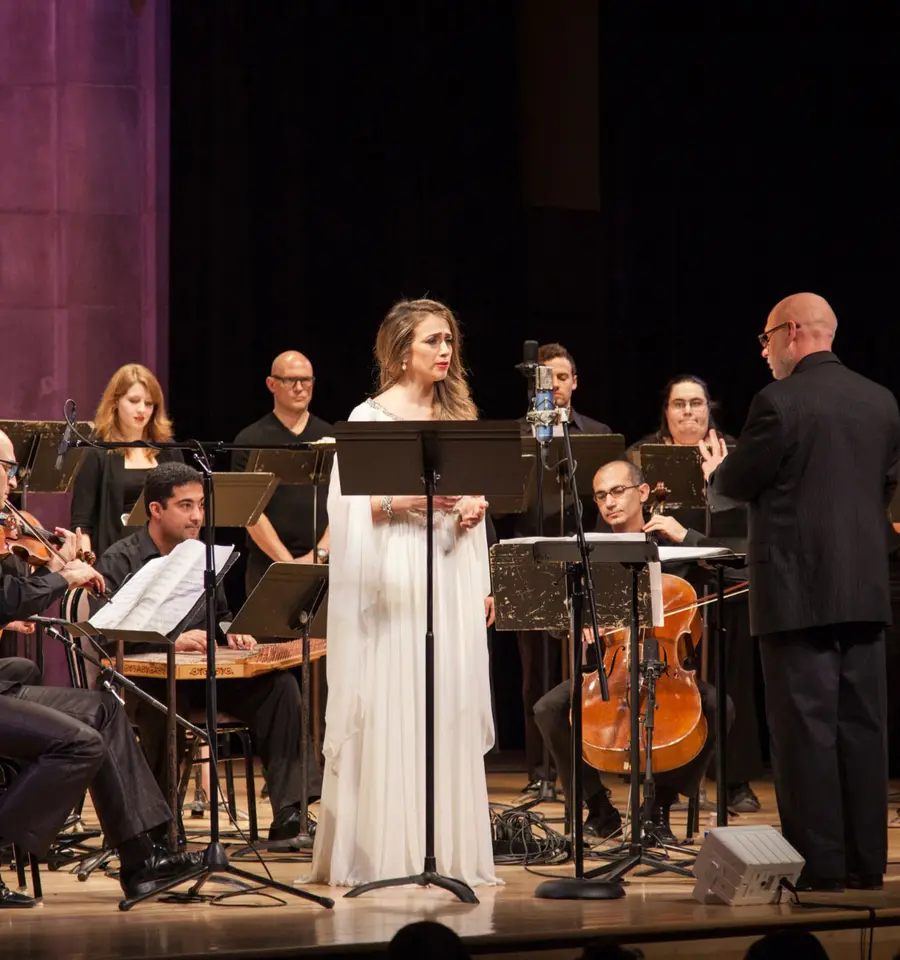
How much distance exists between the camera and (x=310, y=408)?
335 inches

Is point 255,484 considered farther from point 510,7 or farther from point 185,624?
point 510,7

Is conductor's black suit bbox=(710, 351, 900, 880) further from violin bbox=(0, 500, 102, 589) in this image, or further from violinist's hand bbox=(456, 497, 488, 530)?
violin bbox=(0, 500, 102, 589)

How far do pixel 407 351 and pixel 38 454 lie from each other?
2003mm

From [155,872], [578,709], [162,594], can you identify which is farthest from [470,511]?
[155,872]

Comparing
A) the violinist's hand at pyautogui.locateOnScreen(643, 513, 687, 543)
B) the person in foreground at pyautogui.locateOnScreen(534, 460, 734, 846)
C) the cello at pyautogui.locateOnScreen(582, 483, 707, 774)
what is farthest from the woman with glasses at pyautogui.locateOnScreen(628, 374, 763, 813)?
the cello at pyautogui.locateOnScreen(582, 483, 707, 774)

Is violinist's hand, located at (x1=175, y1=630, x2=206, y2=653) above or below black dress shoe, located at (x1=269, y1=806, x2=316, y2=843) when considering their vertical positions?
above

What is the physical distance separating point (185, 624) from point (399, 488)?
0.78m

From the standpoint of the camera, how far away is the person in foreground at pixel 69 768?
4.68 m

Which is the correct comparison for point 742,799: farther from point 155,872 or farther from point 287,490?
point 155,872

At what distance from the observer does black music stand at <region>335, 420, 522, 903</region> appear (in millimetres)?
4543

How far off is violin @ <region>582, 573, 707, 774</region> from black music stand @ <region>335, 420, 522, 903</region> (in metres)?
1.07

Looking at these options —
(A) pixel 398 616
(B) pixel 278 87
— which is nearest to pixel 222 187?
(B) pixel 278 87

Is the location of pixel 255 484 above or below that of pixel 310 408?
below

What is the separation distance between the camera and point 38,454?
21.1 ft
